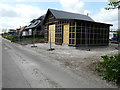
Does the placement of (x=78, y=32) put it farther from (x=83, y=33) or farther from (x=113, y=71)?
(x=113, y=71)

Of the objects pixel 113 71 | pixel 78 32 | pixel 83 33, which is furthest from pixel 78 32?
pixel 113 71

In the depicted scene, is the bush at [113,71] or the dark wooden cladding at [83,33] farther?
the dark wooden cladding at [83,33]

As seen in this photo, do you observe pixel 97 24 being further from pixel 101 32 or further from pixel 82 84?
pixel 82 84

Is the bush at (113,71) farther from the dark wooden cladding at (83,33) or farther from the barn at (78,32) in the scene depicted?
the barn at (78,32)

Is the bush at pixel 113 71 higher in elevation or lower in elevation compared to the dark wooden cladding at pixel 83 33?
lower

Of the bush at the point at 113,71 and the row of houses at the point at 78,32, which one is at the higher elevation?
the row of houses at the point at 78,32

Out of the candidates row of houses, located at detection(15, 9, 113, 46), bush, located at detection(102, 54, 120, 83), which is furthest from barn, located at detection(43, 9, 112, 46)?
bush, located at detection(102, 54, 120, 83)

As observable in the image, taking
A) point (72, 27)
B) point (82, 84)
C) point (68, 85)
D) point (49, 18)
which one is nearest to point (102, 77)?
point (82, 84)

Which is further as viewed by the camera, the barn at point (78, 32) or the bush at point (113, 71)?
the barn at point (78, 32)

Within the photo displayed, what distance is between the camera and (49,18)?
68.3 feet

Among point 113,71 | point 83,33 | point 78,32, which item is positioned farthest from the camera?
point 83,33

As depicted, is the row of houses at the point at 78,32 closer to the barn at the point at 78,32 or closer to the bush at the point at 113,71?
the barn at the point at 78,32

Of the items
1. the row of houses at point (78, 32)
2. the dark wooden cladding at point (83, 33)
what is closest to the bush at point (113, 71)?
the dark wooden cladding at point (83, 33)

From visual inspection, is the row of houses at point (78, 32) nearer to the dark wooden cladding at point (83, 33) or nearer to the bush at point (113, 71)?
the dark wooden cladding at point (83, 33)
